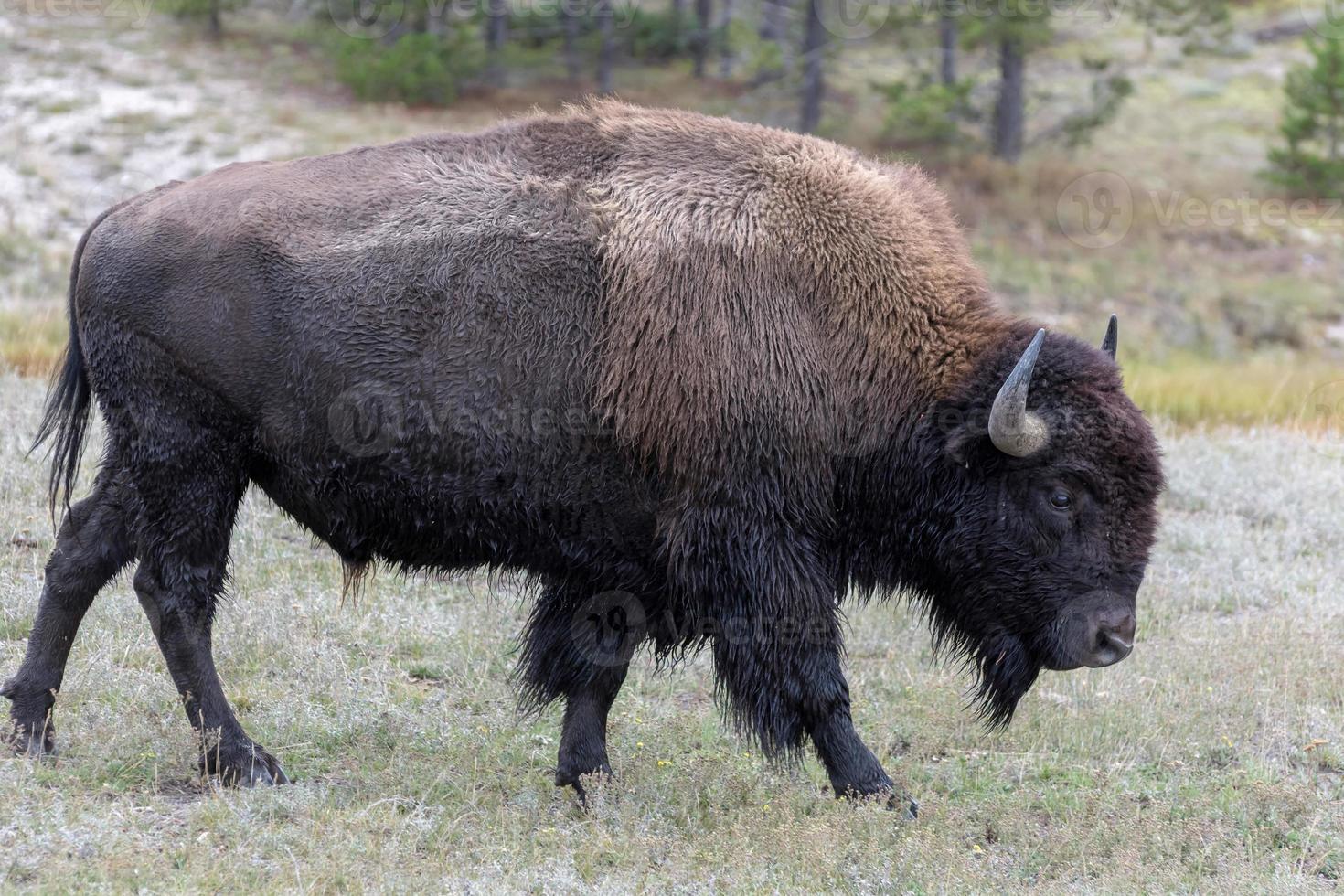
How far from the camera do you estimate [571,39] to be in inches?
1046

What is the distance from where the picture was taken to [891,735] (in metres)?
5.85

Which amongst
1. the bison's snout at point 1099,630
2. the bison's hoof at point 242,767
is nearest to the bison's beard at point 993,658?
the bison's snout at point 1099,630

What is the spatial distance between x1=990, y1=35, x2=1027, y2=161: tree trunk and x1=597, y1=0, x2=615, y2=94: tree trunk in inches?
280

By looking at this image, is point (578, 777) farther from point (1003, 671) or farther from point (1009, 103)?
point (1009, 103)

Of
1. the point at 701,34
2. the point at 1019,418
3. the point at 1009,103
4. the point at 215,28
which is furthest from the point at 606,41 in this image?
the point at 1019,418

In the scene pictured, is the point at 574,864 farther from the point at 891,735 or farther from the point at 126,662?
the point at 126,662

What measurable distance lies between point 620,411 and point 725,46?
21.6 metres

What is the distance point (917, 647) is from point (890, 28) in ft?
64.1

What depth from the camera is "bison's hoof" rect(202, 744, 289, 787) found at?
487cm

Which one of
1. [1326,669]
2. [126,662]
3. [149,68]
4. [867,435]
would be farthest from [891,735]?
[149,68]

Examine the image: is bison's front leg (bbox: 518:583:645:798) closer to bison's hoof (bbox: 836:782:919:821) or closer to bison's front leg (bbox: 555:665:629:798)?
bison's front leg (bbox: 555:665:629:798)

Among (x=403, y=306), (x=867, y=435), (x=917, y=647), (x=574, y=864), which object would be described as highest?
(x=403, y=306)

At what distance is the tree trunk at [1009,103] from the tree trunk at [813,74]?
334cm

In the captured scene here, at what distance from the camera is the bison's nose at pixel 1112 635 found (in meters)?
4.79
